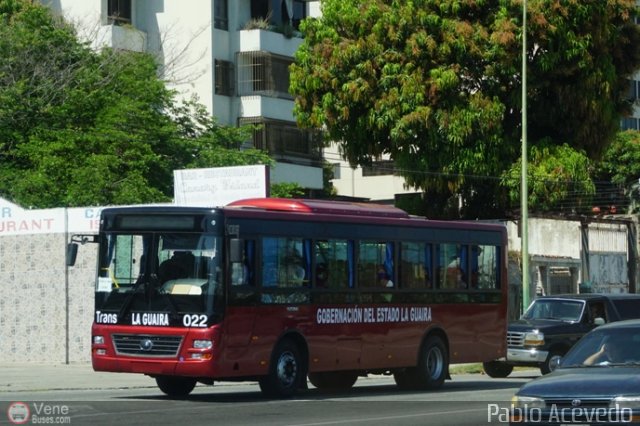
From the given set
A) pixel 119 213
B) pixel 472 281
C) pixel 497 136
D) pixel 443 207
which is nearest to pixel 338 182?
pixel 443 207

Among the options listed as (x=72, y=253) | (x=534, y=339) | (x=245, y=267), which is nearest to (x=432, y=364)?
(x=534, y=339)

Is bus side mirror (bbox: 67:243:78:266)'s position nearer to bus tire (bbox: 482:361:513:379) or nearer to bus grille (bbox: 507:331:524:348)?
bus grille (bbox: 507:331:524:348)

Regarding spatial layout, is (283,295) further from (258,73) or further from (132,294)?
(258,73)

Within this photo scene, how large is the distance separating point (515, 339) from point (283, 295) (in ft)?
29.3

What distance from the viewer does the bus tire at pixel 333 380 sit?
79.0ft

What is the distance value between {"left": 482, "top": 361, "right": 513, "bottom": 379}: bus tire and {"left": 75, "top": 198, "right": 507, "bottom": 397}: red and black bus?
4388 mm

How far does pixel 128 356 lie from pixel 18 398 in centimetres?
204

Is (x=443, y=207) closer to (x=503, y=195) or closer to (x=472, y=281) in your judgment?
(x=503, y=195)

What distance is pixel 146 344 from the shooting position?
20016 mm

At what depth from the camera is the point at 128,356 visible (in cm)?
2017

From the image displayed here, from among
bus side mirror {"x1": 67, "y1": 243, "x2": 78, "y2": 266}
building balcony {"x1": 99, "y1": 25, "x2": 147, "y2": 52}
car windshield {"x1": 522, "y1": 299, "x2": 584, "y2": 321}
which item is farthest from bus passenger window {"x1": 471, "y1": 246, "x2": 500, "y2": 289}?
building balcony {"x1": 99, "y1": 25, "x2": 147, "y2": 52}

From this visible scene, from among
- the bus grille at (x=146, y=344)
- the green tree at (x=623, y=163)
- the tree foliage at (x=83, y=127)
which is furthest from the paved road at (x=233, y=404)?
the green tree at (x=623, y=163)

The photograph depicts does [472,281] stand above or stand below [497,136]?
below

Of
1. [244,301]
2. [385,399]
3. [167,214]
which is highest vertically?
[167,214]
